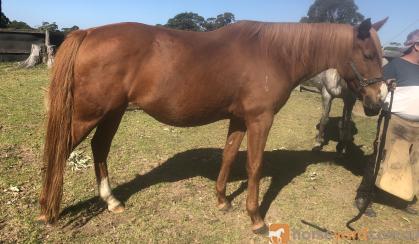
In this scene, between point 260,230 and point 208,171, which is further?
point 208,171

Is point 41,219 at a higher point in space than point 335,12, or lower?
lower

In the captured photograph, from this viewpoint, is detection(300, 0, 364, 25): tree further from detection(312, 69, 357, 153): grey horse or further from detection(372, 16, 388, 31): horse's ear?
detection(372, 16, 388, 31): horse's ear

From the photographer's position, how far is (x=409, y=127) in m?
4.10

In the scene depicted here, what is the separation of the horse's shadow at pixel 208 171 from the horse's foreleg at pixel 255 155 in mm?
400

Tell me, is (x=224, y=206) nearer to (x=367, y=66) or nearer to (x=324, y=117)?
(x=367, y=66)

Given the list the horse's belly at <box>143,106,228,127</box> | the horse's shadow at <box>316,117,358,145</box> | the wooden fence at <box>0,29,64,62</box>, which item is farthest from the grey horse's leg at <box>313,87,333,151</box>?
the wooden fence at <box>0,29,64,62</box>

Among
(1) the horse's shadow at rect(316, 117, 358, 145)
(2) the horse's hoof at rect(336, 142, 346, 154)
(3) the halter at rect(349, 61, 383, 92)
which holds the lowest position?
(1) the horse's shadow at rect(316, 117, 358, 145)

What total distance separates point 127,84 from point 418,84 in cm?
312

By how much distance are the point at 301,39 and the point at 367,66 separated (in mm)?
705

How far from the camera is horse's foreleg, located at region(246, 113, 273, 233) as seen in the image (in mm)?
3451

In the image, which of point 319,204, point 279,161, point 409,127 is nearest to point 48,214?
point 319,204

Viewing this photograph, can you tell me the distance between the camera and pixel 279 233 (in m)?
3.64

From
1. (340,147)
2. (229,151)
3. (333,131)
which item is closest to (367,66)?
(229,151)

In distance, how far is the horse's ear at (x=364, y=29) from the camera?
131 inches
